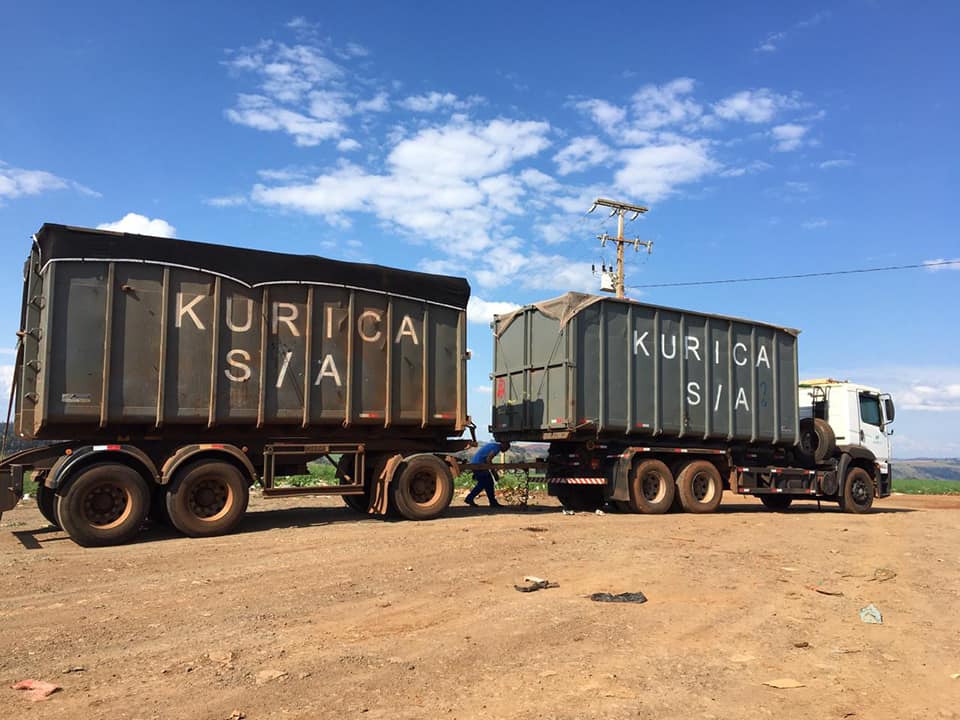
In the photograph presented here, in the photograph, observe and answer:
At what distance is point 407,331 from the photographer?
41.0 ft

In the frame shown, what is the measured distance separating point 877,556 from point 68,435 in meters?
10.7

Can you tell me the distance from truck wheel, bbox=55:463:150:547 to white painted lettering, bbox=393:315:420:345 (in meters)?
4.38

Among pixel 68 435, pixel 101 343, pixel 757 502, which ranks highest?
pixel 101 343

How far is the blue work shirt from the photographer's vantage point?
14.5m

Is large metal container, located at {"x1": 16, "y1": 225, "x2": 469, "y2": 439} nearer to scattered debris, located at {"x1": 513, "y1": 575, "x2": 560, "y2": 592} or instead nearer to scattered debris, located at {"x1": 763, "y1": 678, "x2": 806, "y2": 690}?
scattered debris, located at {"x1": 513, "y1": 575, "x2": 560, "y2": 592}

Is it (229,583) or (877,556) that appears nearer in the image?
(229,583)

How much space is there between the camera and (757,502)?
2166 centimetres

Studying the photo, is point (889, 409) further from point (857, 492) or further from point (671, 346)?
point (671, 346)

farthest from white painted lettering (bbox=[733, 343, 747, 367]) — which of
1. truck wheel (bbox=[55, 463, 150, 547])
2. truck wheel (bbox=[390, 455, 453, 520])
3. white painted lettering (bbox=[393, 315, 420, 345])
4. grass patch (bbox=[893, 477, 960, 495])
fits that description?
grass patch (bbox=[893, 477, 960, 495])

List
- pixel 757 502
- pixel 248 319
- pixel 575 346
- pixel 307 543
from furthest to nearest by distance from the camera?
pixel 757 502, pixel 575 346, pixel 248 319, pixel 307 543

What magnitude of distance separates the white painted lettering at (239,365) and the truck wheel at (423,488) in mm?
2911

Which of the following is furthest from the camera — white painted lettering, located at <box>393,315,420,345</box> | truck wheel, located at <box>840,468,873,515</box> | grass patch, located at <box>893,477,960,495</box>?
grass patch, located at <box>893,477,960,495</box>

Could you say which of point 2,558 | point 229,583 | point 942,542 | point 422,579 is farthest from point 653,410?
point 2,558

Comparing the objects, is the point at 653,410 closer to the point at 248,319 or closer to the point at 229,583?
the point at 248,319
